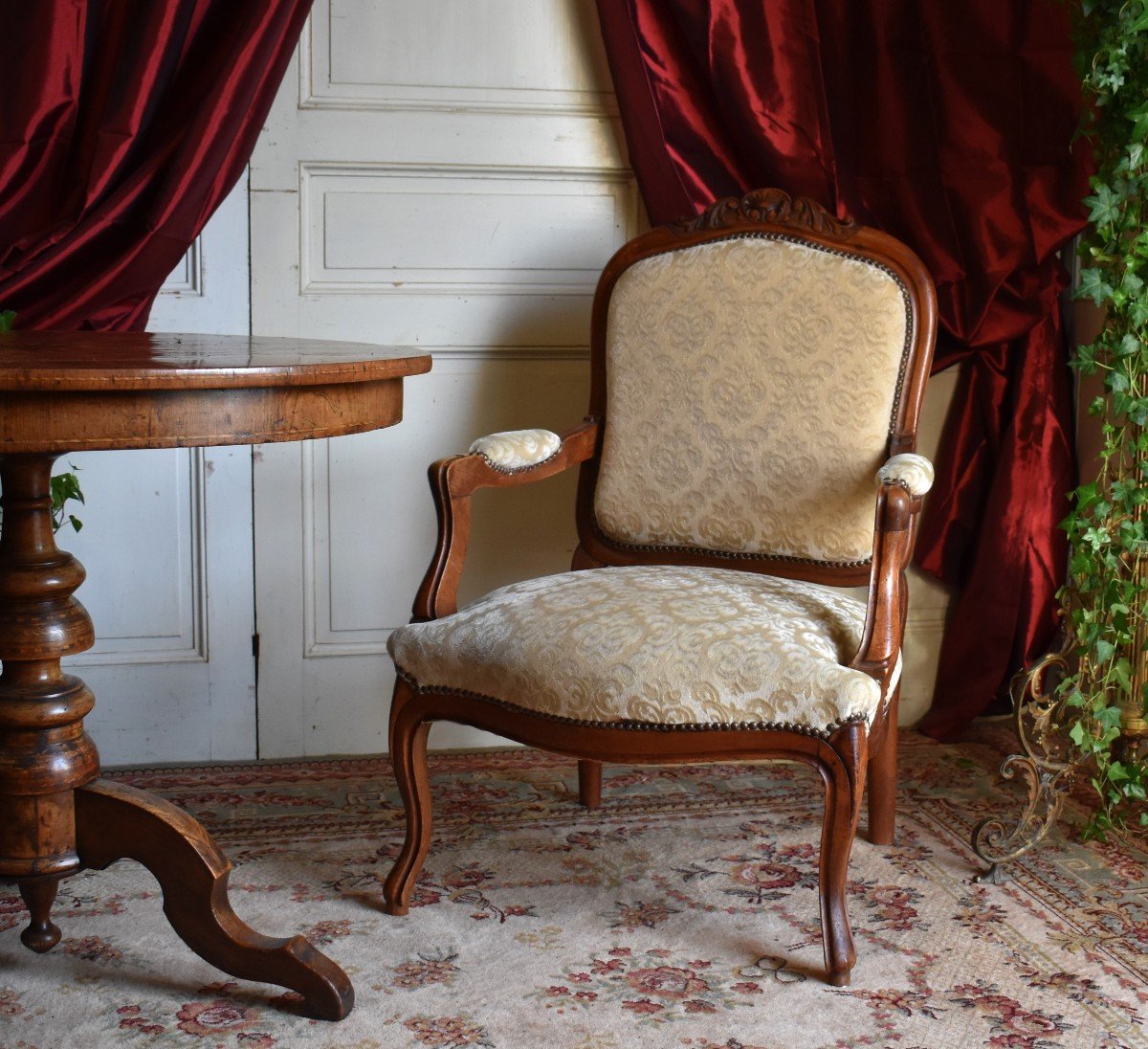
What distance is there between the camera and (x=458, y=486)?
2.00 m

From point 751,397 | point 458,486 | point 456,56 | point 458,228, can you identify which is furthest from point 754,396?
point 456,56

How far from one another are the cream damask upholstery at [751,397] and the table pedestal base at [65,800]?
0.95m

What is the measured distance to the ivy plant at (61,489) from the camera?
2.20 metres

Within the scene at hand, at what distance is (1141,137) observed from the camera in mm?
2025

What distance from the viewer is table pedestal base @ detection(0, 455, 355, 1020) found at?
64.9 inches

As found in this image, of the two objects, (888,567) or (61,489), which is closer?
(888,567)

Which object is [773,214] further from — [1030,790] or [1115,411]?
[1030,790]

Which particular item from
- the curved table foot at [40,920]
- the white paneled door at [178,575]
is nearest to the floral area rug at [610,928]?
the curved table foot at [40,920]

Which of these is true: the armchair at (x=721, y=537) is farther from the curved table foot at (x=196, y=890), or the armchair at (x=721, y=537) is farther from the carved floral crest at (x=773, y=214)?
the curved table foot at (x=196, y=890)

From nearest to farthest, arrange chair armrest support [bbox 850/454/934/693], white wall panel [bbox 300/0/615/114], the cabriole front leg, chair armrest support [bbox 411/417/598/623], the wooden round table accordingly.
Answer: the wooden round table
the cabriole front leg
chair armrest support [bbox 850/454/934/693]
chair armrest support [bbox 411/417/598/623]
white wall panel [bbox 300/0/615/114]

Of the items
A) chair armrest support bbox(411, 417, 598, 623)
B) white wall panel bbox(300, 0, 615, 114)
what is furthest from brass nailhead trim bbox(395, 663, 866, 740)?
white wall panel bbox(300, 0, 615, 114)

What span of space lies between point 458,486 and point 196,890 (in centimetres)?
69

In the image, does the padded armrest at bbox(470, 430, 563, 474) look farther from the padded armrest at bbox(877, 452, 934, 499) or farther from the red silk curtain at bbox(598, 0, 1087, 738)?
the red silk curtain at bbox(598, 0, 1087, 738)

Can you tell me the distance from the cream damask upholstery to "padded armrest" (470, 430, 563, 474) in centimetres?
19
